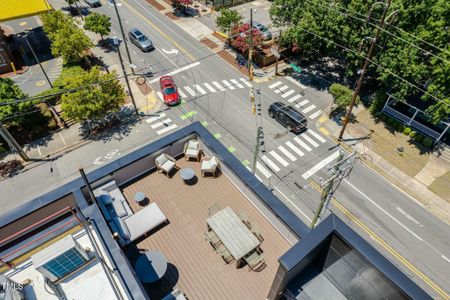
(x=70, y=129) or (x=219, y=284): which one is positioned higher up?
(x=219, y=284)

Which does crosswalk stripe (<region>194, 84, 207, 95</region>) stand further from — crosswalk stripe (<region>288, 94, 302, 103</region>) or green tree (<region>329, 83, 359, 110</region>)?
green tree (<region>329, 83, 359, 110</region>)

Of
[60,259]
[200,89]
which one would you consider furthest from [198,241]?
[200,89]

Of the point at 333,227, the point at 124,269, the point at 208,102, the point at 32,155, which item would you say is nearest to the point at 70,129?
the point at 32,155

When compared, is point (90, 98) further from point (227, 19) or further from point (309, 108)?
point (309, 108)

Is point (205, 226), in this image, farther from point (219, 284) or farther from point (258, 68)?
point (258, 68)

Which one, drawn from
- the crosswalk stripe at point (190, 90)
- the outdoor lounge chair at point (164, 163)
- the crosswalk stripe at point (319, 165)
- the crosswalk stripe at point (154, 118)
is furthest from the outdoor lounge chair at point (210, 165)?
the crosswalk stripe at point (190, 90)

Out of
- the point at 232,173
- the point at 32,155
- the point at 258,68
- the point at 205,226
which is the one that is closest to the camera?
the point at 205,226
